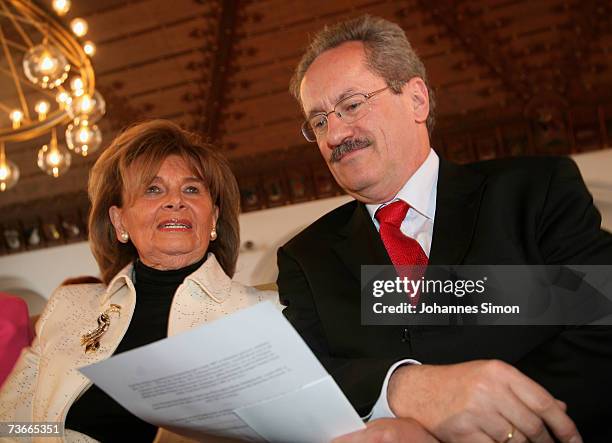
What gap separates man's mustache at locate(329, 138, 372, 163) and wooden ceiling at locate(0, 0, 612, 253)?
215 inches

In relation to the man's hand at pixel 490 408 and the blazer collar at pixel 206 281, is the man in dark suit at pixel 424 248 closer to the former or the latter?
the man's hand at pixel 490 408

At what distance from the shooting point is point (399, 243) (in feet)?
6.81

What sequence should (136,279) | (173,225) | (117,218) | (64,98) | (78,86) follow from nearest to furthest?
(173,225), (136,279), (117,218), (78,86), (64,98)

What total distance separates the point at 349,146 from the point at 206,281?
29.0 inches

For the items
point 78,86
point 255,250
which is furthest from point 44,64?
point 255,250

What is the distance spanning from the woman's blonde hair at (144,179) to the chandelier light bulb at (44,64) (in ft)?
6.50

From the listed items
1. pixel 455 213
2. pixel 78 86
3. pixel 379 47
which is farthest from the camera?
pixel 78 86

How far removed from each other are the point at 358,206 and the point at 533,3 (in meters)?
5.88

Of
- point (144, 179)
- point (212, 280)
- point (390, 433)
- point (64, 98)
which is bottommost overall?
point (390, 433)

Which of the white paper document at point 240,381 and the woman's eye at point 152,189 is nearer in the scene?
the white paper document at point 240,381

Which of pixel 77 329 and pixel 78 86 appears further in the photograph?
pixel 78 86

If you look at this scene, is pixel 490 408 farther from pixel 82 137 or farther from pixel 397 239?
pixel 82 137

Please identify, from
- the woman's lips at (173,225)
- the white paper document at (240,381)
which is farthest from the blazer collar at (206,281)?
the white paper document at (240,381)

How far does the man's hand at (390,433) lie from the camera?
57.6 inches
